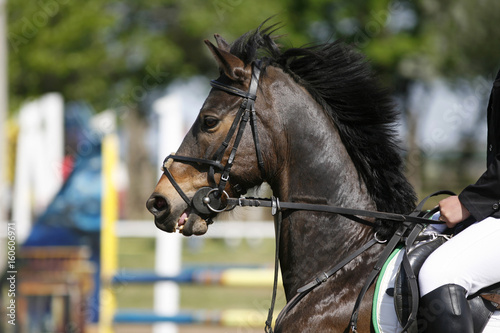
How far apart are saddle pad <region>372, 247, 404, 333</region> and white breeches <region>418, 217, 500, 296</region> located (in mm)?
173

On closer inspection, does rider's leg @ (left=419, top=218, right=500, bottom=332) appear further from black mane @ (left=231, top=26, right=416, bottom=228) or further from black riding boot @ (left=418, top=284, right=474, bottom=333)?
black mane @ (left=231, top=26, right=416, bottom=228)

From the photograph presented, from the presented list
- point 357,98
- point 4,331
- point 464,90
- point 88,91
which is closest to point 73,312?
point 4,331

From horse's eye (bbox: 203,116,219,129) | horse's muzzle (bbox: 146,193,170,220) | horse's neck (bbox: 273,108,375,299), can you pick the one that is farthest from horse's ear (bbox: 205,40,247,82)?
horse's muzzle (bbox: 146,193,170,220)

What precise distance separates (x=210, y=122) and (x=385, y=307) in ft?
3.84

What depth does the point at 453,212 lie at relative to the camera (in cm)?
261

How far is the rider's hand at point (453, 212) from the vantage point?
102 inches

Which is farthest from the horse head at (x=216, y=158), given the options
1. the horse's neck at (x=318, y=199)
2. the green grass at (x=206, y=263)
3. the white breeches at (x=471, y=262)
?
the green grass at (x=206, y=263)

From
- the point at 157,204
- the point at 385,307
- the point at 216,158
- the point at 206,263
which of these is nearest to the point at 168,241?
the point at 157,204

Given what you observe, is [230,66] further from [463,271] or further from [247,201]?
[463,271]

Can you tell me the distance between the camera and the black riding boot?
8.11 ft

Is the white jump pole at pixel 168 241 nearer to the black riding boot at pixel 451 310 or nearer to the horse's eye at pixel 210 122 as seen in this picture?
the horse's eye at pixel 210 122

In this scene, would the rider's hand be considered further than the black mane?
No

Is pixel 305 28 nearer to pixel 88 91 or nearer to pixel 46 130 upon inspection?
pixel 88 91

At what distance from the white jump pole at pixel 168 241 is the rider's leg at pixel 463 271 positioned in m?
4.18
